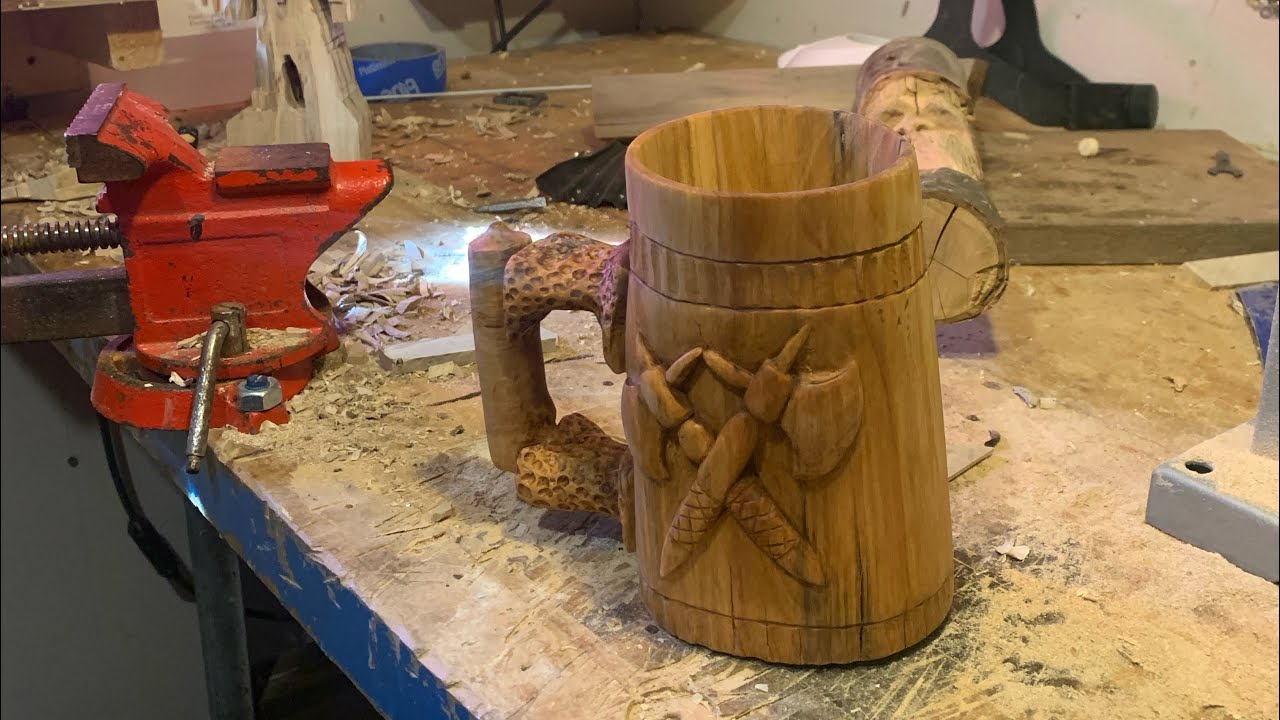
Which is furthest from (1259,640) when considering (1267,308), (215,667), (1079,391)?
(215,667)

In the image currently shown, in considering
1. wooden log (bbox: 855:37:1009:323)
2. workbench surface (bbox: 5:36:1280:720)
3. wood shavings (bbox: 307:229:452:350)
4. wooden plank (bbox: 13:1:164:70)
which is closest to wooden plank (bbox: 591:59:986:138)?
A: wooden log (bbox: 855:37:1009:323)

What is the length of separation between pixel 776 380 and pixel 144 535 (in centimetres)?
172

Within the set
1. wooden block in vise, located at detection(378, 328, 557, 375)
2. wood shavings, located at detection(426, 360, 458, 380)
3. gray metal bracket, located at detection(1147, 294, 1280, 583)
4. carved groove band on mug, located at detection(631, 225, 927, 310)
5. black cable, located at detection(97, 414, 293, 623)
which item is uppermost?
carved groove band on mug, located at detection(631, 225, 927, 310)

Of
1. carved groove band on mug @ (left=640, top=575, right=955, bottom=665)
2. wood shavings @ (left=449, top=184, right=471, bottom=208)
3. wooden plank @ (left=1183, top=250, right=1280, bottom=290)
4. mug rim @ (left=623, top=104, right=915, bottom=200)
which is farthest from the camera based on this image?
wood shavings @ (left=449, top=184, right=471, bottom=208)

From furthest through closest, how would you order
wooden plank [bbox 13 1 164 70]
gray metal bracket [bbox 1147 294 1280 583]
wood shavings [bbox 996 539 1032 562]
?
wooden plank [bbox 13 1 164 70]
wood shavings [bbox 996 539 1032 562]
gray metal bracket [bbox 1147 294 1280 583]

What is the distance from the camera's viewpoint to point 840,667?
996 mm

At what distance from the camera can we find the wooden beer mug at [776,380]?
0.87m

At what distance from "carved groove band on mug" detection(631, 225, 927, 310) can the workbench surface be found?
1.06 feet

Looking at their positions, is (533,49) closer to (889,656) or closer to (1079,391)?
(1079,391)

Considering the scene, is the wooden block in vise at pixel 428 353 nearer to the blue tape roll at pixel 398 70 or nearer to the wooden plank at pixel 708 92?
the wooden plank at pixel 708 92

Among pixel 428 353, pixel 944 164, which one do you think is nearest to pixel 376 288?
pixel 428 353

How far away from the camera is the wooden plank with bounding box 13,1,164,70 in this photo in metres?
2.41

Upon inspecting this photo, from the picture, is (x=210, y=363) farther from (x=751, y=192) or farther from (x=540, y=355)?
(x=751, y=192)

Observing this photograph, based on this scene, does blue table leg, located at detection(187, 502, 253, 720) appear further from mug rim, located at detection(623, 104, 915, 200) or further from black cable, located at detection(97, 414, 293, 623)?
mug rim, located at detection(623, 104, 915, 200)
